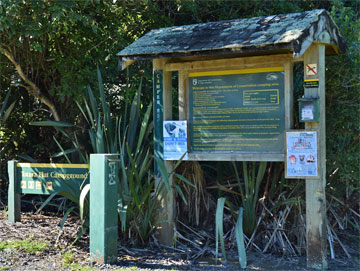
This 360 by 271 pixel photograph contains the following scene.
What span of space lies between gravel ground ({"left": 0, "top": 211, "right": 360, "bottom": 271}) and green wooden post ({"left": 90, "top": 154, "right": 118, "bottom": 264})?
0.15 m

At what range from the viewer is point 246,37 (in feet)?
16.3

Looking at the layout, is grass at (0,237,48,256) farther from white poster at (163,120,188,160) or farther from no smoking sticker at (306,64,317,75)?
no smoking sticker at (306,64,317,75)

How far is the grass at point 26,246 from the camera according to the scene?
Answer: 201 inches

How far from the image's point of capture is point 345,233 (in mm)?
5980

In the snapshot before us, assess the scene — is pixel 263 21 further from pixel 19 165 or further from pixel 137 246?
pixel 19 165

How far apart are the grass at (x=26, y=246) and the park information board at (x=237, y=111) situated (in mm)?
2061

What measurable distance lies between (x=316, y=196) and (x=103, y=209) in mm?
2249

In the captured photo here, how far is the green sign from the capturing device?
5.68m

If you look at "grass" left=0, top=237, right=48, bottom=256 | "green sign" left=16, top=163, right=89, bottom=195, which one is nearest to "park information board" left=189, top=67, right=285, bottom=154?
"green sign" left=16, top=163, right=89, bottom=195

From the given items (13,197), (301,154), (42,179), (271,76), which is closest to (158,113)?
(271,76)

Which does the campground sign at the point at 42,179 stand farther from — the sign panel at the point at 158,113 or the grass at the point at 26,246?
the sign panel at the point at 158,113

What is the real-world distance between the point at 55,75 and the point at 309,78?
419 cm

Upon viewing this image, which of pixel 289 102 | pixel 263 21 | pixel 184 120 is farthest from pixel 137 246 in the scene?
pixel 263 21

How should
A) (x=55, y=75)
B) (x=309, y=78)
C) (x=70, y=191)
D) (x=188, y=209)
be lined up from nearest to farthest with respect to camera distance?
(x=309, y=78) < (x=70, y=191) < (x=188, y=209) < (x=55, y=75)
